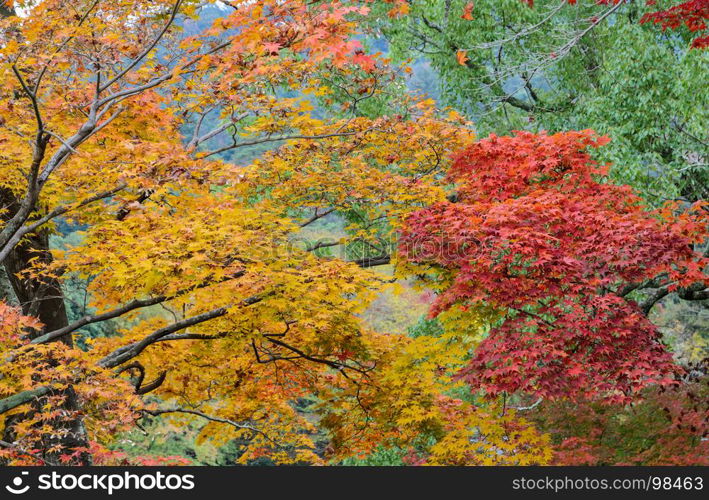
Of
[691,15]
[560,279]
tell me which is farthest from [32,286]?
[691,15]

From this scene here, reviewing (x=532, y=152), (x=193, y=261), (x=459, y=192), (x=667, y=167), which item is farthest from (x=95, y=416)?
(x=667, y=167)

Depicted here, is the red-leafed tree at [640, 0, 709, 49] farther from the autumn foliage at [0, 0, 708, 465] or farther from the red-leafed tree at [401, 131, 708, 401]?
the red-leafed tree at [401, 131, 708, 401]

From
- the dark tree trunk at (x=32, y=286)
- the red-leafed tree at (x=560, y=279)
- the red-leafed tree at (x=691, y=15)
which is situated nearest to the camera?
the red-leafed tree at (x=560, y=279)

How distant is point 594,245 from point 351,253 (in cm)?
458

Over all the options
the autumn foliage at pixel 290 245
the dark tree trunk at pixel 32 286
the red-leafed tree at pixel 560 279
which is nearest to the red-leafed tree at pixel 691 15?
the autumn foliage at pixel 290 245

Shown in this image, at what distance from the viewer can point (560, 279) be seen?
20.0ft

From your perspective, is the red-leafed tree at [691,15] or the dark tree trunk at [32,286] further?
the dark tree trunk at [32,286]

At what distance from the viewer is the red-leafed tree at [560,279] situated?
18.8 feet

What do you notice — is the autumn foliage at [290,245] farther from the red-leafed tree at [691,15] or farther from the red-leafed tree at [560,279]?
the red-leafed tree at [691,15]

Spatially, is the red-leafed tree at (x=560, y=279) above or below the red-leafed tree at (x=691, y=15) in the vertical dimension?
below

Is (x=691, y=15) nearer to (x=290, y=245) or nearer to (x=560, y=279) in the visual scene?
(x=560, y=279)

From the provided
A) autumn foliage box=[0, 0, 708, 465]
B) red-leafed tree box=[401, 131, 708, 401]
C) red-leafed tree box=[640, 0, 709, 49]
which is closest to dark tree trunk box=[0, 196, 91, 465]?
autumn foliage box=[0, 0, 708, 465]

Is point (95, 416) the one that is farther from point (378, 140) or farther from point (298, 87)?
point (378, 140)

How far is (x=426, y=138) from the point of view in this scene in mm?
8000
